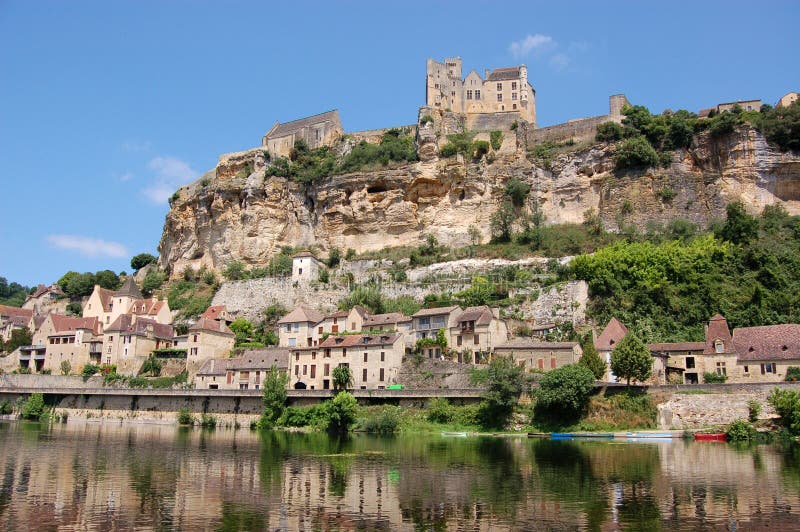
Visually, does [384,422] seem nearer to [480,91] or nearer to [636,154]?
[636,154]

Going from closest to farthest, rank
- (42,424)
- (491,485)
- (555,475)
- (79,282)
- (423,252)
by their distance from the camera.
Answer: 1. (491,485)
2. (555,475)
3. (42,424)
4. (423,252)
5. (79,282)

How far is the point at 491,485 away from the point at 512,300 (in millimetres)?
32600

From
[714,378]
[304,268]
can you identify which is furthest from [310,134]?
[714,378]

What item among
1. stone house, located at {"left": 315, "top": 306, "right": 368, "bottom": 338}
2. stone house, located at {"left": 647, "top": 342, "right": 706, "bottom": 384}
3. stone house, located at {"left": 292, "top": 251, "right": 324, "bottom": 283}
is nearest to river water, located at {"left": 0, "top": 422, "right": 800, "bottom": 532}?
stone house, located at {"left": 647, "top": 342, "right": 706, "bottom": 384}

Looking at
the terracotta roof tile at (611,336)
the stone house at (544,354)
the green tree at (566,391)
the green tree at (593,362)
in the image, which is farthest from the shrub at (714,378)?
the green tree at (566,391)

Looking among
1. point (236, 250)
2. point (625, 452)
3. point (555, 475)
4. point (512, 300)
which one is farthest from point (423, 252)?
point (555, 475)

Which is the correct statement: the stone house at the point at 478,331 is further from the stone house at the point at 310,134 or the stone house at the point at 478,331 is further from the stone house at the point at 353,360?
the stone house at the point at 310,134

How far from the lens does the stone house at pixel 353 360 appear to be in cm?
4888

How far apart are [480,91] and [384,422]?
180 ft

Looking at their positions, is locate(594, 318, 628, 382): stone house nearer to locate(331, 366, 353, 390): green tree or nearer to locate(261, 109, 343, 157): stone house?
locate(331, 366, 353, 390): green tree

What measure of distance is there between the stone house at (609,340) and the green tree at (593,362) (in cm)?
168

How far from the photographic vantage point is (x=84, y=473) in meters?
27.5

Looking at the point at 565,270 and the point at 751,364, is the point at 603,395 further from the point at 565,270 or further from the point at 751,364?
the point at 565,270

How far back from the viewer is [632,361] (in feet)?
133
